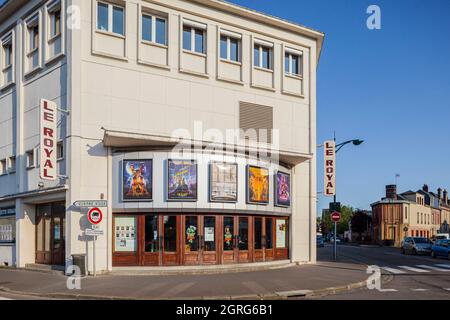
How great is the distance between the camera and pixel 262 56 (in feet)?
80.1

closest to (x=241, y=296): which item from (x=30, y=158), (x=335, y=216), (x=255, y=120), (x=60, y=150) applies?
(x=60, y=150)

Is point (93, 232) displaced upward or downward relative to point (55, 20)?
downward

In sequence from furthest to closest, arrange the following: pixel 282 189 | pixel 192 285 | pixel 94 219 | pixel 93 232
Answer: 1. pixel 282 189
2. pixel 93 232
3. pixel 94 219
4. pixel 192 285

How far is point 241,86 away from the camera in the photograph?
23234 mm

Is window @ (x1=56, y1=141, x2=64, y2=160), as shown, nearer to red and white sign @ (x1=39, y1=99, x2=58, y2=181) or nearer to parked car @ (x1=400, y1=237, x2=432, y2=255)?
red and white sign @ (x1=39, y1=99, x2=58, y2=181)

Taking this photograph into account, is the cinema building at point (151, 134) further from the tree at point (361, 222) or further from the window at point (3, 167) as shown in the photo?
the tree at point (361, 222)

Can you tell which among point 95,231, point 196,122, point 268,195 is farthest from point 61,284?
point 268,195

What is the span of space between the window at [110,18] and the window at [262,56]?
21.8 feet

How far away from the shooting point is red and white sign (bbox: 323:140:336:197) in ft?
87.0

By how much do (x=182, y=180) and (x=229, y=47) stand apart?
22.5 ft

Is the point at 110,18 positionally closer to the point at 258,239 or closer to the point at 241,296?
the point at 258,239

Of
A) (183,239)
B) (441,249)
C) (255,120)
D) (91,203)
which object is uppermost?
(255,120)

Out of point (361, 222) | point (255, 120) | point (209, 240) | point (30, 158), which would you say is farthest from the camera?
point (361, 222)

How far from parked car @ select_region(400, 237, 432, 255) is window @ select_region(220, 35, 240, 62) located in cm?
2521
